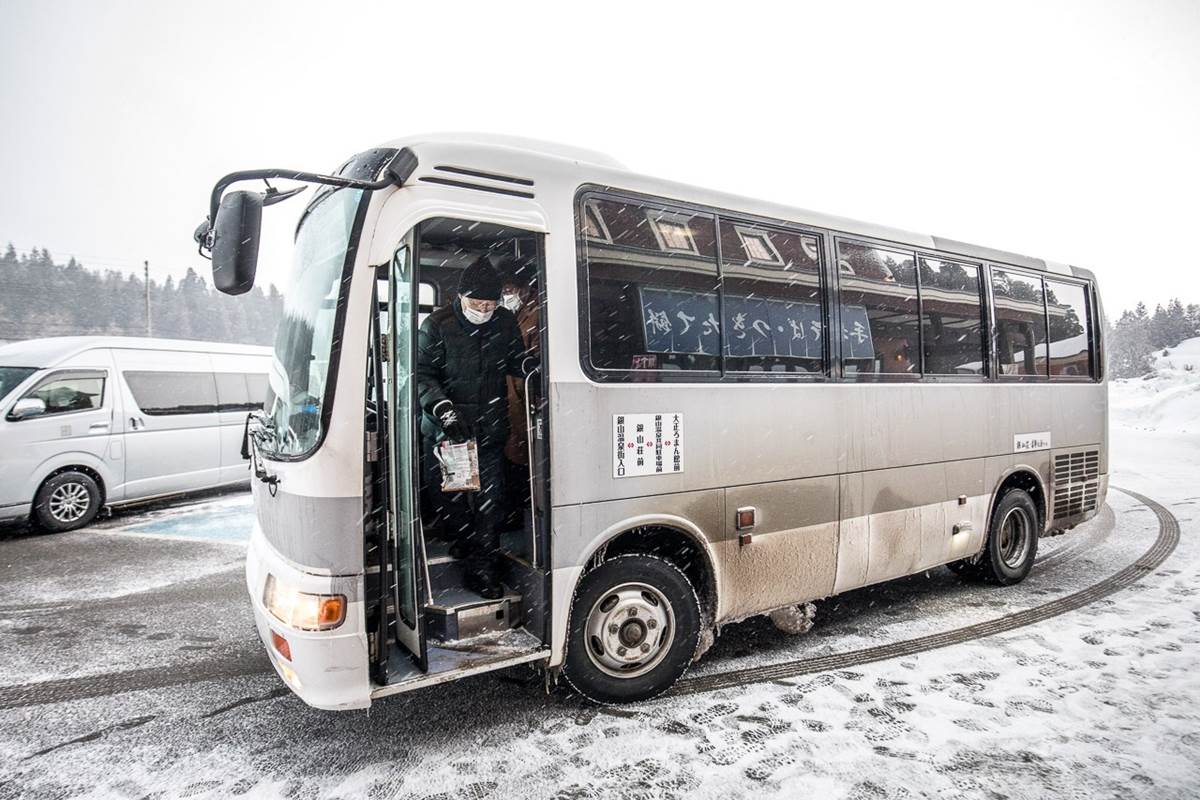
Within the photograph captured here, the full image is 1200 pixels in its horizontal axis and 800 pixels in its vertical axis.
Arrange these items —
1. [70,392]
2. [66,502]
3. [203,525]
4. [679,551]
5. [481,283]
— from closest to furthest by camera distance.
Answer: [481,283] → [679,551] → [66,502] → [70,392] → [203,525]

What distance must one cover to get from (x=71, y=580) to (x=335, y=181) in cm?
623

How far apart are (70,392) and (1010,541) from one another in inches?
457

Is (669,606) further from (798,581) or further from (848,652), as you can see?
(848,652)

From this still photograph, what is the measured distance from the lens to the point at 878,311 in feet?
17.2

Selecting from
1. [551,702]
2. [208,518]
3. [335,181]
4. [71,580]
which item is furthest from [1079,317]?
[208,518]

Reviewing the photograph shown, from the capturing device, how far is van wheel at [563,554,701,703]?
3.83m

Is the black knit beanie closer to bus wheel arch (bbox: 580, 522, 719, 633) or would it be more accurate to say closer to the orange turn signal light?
bus wheel arch (bbox: 580, 522, 719, 633)

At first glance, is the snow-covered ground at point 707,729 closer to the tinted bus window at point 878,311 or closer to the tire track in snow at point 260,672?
the tire track in snow at point 260,672

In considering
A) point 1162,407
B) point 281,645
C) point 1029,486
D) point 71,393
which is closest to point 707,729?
point 281,645

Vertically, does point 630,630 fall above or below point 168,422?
below

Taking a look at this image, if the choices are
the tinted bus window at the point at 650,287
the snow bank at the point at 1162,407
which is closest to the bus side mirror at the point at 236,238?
the tinted bus window at the point at 650,287

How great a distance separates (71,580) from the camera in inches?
265

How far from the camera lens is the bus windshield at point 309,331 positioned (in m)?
3.28

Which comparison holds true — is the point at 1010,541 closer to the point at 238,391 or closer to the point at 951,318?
the point at 951,318
